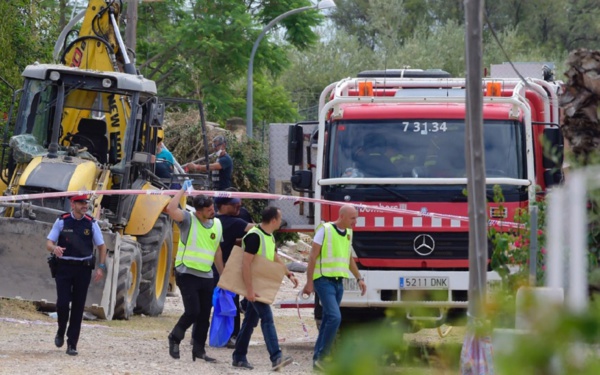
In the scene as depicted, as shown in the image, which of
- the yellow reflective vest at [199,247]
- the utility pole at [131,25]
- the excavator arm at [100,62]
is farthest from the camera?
the utility pole at [131,25]

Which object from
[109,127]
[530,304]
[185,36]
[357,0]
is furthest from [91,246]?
[357,0]

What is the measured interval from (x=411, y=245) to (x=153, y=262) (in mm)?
4554

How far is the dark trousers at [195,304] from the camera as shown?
34.3ft

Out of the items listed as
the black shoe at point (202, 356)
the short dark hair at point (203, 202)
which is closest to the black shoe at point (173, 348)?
the black shoe at point (202, 356)

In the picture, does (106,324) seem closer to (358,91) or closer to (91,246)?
(91,246)

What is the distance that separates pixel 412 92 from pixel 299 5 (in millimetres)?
21994

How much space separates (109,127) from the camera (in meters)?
14.9

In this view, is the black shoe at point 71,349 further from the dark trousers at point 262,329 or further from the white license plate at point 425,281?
the white license plate at point 425,281

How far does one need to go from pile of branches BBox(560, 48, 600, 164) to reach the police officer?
218 inches

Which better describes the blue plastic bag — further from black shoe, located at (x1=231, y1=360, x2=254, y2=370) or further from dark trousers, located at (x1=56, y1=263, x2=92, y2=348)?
dark trousers, located at (x1=56, y1=263, x2=92, y2=348)

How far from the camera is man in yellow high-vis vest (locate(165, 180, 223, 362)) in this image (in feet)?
34.2

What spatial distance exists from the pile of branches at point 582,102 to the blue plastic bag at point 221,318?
620 centimetres

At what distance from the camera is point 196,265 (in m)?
10.4

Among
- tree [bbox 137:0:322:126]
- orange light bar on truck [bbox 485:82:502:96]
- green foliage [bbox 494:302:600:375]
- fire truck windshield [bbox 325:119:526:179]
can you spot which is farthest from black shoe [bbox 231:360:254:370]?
tree [bbox 137:0:322:126]
